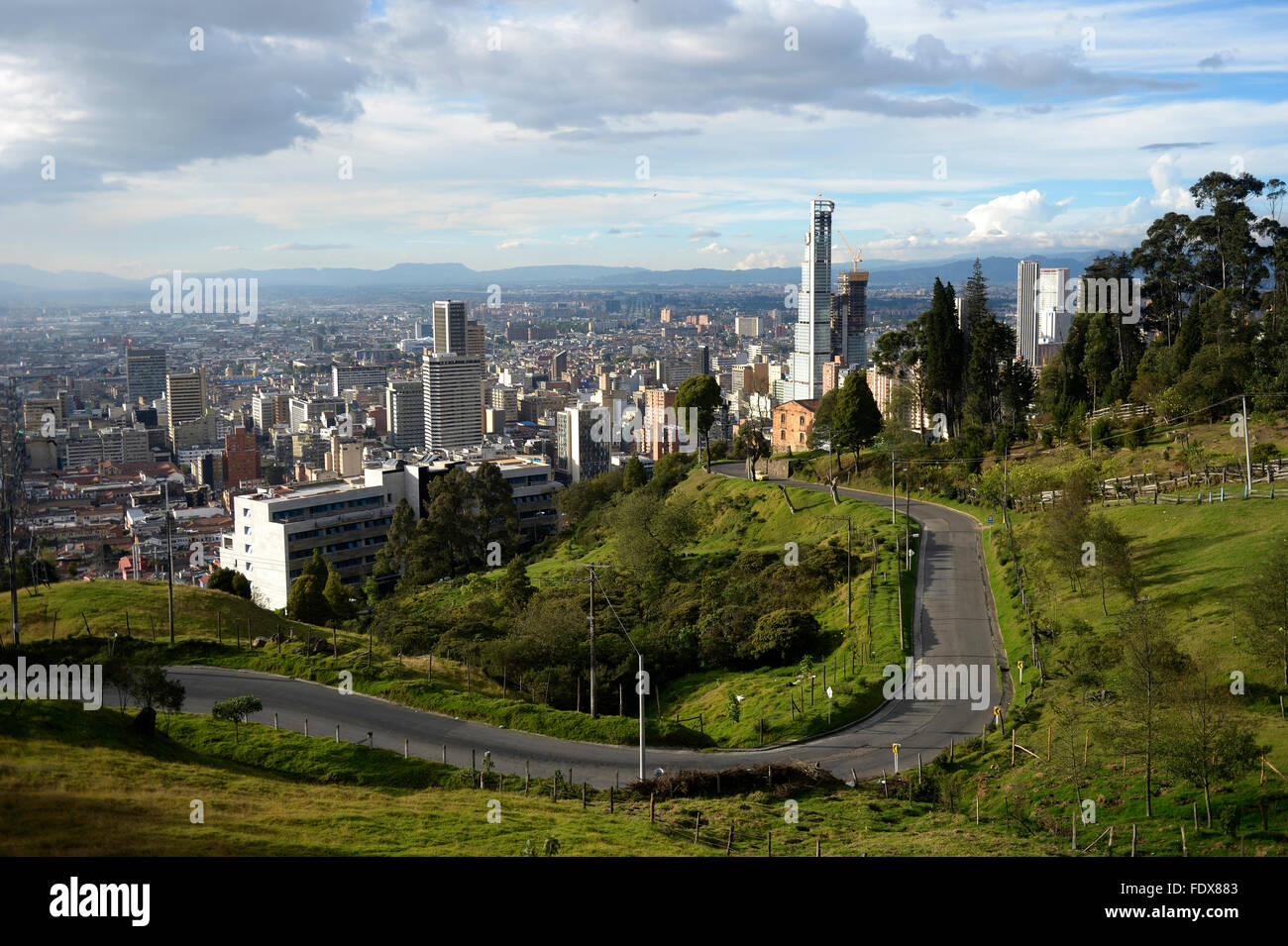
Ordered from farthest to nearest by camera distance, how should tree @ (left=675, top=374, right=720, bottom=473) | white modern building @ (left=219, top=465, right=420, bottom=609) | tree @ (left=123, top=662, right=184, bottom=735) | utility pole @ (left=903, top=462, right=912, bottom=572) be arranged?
white modern building @ (left=219, top=465, right=420, bottom=609) < tree @ (left=675, top=374, right=720, bottom=473) < utility pole @ (left=903, top=462, right=912, bottom=572) < tree @ (left=123, top=662, right=184, bottom=735)

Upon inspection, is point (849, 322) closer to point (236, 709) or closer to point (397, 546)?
point (397, 546)

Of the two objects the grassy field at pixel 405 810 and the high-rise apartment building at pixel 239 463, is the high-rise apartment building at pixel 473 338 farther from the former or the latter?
the grassy field at pixel 405 810

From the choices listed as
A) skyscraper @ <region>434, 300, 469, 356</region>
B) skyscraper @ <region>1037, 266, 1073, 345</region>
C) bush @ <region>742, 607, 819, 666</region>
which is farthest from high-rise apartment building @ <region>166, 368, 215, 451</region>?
bush @ <region>742, 607, 819, 666</region>

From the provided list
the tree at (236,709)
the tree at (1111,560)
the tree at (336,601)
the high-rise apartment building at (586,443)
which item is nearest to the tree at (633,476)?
the tree at (336,601)

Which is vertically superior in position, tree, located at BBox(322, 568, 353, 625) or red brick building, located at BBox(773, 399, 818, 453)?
red brick building, located at BBox(773, 399, 818, 453)

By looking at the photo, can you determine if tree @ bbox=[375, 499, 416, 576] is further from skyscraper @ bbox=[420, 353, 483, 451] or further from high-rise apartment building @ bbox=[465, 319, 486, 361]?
high-rise apartment building @ bbox=[465, 319, 486, 361]

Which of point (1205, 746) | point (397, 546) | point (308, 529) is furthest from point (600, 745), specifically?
point (308, 529)
